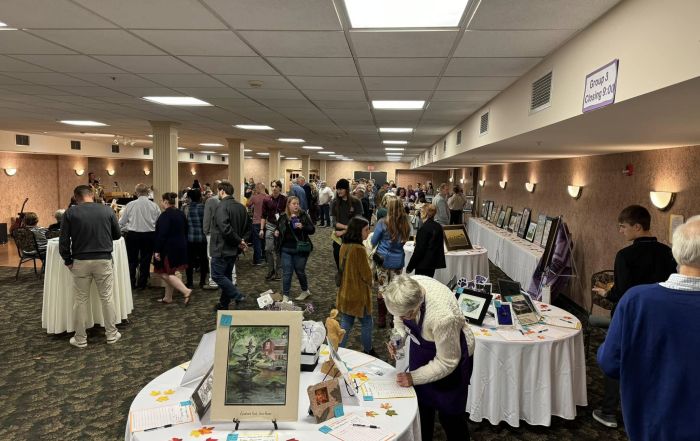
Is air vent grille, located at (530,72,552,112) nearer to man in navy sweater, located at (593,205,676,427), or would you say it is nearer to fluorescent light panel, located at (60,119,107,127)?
man in navy sweater, located at (593,205,676,427)

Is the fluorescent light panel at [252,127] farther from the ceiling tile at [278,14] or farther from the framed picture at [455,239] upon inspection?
the ceiling tile at [278,14]

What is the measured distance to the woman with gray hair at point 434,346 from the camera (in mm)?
1975

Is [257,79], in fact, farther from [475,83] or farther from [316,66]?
[475,83]

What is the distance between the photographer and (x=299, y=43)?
320cm

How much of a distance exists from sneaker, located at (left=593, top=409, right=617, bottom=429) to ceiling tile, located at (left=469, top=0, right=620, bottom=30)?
264 centimetres

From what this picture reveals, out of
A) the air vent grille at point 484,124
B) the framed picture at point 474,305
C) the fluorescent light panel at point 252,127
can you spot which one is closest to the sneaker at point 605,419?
the framed picture at point 474,305

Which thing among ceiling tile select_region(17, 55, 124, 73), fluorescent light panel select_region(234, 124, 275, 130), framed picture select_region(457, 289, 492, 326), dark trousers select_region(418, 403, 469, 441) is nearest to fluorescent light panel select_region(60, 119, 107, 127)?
fluorescent light panel select_region(234, 124, 275, 130)

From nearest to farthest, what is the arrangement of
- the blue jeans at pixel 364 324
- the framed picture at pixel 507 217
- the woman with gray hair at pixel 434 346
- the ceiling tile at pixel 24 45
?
the woman with gray hair at pixel 434 346 < the ceiling tile at pixel 24 45 < the blue jeans at pixel 364 324 < the framed picture at pixel 507 217

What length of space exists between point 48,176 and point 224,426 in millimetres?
15919

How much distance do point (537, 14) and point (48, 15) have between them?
2.95 metres

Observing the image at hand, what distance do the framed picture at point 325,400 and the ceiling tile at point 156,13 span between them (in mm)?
2139

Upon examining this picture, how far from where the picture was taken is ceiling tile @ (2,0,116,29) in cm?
258

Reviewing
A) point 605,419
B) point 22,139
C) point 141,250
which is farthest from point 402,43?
point 22,139

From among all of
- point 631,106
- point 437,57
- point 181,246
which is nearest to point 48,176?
point 181,246
